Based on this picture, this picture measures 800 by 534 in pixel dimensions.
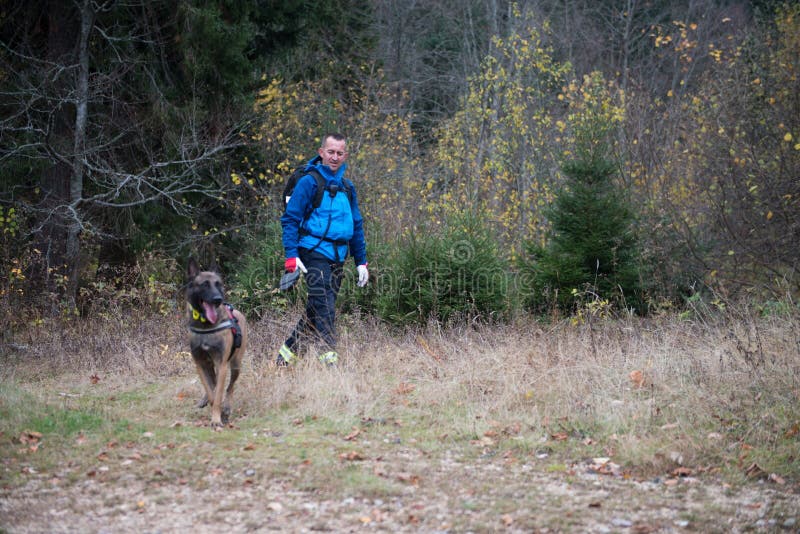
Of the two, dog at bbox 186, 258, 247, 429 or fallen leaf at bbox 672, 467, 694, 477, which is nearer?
fallen leaf at bbox 672, 467, 694, 477

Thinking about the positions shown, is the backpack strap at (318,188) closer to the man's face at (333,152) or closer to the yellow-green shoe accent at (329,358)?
the man's face at (333,152)

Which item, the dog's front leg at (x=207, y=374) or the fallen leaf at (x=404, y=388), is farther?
the fallen leaf at (x=404, y=388)

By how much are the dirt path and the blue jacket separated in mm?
3020

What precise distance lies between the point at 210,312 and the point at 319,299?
1.62 m

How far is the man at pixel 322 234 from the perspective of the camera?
25.2ft

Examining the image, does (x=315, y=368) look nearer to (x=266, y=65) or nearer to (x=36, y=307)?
(x=36, y=307)

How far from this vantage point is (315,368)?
25.3 ft

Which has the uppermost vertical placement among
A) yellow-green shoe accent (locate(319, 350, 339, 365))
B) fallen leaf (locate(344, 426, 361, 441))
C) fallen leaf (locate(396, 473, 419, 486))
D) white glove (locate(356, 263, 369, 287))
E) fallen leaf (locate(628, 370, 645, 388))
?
white glove (locate(356, 263, 369, 287))

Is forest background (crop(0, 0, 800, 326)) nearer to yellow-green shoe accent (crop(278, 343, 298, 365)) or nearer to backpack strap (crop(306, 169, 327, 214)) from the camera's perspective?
yellow-green shoe accent (crop(278, 343, 298, 365))

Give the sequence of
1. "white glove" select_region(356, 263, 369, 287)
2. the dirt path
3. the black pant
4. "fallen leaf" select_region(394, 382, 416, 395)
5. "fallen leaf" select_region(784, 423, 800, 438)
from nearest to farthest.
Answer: the dirt path
"fallen leaf" select_region(784, 423, 800, 438)
"fallen leaf" select_region(394, 382, 416, 395)
the black pant
"white glove" select_region(356, 263, 369, 287)

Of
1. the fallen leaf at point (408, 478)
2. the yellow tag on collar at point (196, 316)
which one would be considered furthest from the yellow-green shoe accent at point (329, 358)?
the fallen leaf at point (408, 478)

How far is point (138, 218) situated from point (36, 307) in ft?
9.78

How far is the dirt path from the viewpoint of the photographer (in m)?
4.37

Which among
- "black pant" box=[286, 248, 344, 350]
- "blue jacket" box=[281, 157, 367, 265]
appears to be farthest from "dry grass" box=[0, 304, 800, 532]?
"blue jacket" box=[281, 157, 367, 265]
